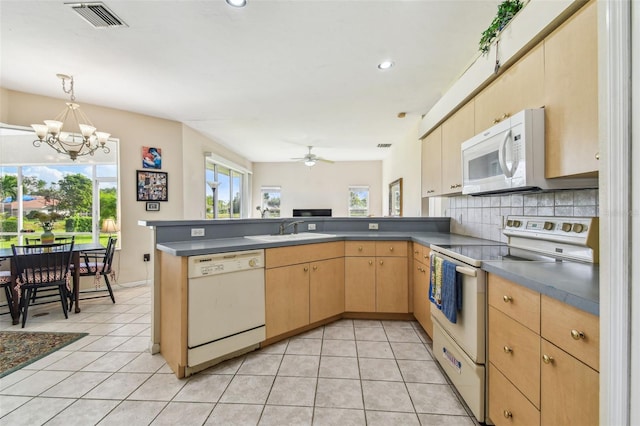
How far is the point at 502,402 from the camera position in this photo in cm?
125

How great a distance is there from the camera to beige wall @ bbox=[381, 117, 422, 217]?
443 cm

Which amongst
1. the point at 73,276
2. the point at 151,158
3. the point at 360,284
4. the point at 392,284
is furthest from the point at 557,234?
the point at 151,158

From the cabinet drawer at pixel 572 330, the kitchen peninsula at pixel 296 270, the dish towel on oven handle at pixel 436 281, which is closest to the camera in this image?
the cabinet drawer at pixel 572 330

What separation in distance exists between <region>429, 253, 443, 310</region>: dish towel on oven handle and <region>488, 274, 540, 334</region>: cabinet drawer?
0.43 metres

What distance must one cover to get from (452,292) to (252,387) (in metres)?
1.41

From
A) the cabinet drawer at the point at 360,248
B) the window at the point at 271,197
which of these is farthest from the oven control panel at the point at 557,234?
the window at the point at 271,197

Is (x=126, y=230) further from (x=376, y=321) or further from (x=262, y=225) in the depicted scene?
(x=376, y=321)

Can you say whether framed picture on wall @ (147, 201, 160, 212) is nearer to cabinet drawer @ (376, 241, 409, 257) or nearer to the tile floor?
the tile floor

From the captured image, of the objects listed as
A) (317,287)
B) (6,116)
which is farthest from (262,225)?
(6,116)

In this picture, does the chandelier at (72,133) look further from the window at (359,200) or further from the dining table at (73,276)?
the window at (359,200)

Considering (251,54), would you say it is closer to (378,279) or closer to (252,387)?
(378,279)

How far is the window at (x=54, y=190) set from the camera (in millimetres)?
3814

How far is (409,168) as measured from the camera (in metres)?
4.95

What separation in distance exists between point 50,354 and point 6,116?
312cm
